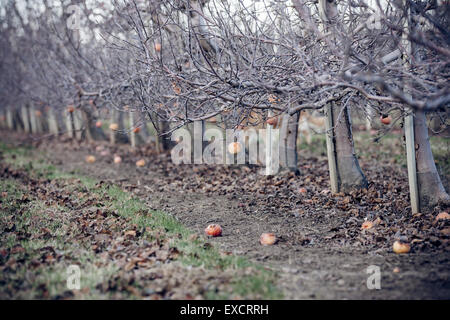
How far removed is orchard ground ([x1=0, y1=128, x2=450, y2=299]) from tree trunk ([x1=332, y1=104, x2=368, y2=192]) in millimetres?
242

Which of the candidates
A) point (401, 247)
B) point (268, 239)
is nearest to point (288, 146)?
point (268, 239)

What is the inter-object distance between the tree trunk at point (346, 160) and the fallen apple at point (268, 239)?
2676mm

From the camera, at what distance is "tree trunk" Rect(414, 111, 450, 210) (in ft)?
19.5

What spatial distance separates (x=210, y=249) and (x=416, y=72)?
316cm

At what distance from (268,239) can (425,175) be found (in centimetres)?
251

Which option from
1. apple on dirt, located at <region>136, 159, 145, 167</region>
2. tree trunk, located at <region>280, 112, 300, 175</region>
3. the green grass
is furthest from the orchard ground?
apple on dirt, located at <region>136, 159, 145, 167</region>

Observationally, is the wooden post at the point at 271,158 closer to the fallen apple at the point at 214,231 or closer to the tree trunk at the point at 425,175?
the tree trunk at the point at 425,175

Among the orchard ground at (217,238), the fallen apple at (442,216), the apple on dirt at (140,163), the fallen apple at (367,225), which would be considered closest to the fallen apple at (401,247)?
the orchard ground at (217,238)

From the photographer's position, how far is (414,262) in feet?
14.3

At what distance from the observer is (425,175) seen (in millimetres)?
6039

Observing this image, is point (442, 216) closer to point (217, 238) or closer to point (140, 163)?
point (217, 238)

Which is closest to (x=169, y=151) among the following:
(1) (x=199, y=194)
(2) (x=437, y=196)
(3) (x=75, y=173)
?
(3) (x=75, y=173)

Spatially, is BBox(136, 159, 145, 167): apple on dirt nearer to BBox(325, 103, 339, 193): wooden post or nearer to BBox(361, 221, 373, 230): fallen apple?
BBox(325, 103, 339, 193): wooden post
